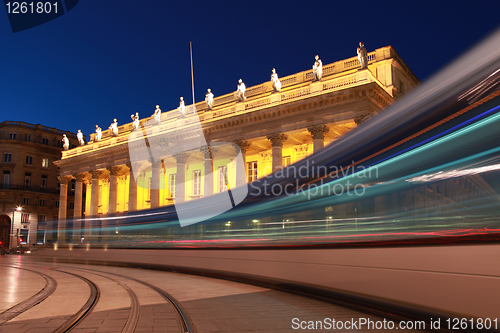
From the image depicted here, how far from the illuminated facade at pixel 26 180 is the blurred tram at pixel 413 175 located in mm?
57899

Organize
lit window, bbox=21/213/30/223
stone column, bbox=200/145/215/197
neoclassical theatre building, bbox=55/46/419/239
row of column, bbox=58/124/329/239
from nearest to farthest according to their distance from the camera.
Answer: neoclassical theatre building, bbox=55/46/419/239 < row of column, bbox=58/124/329/239 < stone column, bbox=200/145/215/197 < lit window, bbox=21/213/30/223

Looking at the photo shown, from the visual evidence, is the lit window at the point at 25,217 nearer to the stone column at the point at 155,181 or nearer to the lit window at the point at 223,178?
the stone column at the point at 155,181

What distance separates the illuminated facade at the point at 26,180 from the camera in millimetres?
58844

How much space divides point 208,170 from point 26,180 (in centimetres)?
3897

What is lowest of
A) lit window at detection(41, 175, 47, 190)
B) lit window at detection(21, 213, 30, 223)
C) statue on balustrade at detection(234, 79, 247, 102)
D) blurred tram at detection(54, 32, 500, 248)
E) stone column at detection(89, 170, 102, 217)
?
blurred tram at detection(54, 32, 500, 248)

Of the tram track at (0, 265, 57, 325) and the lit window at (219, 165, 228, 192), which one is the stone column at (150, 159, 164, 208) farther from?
the tram track at (0, 265, 57, 325)

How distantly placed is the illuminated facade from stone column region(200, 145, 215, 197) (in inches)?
1360

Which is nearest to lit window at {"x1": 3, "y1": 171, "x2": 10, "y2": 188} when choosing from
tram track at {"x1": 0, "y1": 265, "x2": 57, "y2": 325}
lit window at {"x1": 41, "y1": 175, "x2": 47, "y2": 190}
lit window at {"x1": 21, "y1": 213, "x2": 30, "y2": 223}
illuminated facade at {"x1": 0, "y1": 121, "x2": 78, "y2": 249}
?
illuminated facade at {"x1": 0, "y1": 121, "x2": 78, "y2": 249}

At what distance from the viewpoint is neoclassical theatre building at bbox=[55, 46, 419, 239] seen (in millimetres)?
28219

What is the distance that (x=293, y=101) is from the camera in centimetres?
2995

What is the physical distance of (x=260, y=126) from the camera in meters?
32.7

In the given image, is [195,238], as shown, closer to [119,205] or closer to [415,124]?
[415,124]

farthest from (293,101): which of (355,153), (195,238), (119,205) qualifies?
(119,205)

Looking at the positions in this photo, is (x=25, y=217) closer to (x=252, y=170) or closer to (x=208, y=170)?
(x=208, y=170)
